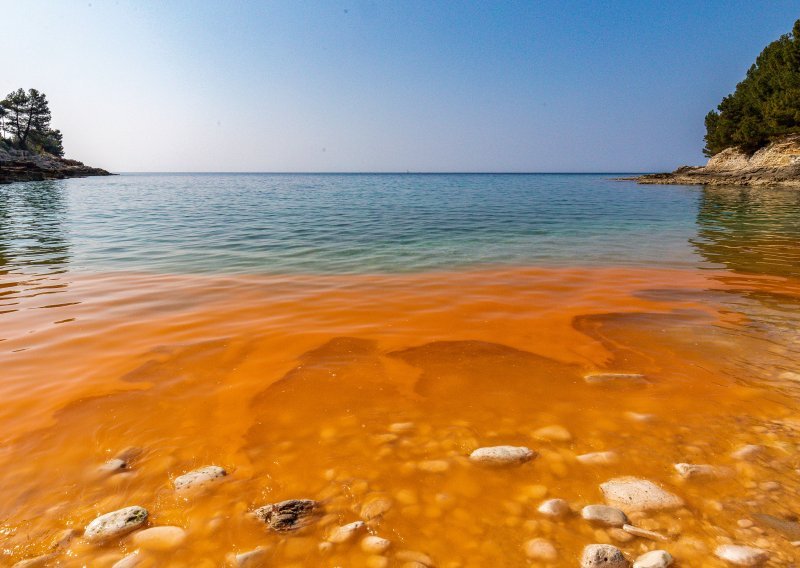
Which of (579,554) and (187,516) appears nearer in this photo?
(579,554)

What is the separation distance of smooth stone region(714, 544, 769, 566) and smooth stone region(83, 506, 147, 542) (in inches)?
113

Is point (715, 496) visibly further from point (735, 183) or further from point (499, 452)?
point (735, 183)

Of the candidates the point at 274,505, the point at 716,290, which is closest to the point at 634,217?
the point at 716,290

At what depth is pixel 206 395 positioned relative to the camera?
3564 millimetres

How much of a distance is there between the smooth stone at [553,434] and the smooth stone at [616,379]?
0.95m

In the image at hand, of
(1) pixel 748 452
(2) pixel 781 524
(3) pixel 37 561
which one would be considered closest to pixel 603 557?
(2) pixel 781 524

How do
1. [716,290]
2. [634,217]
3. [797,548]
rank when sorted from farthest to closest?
[634,217] < [716,290] < [797,548]

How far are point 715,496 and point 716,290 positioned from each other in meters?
6.16

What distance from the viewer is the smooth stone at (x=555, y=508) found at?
212 centimetres

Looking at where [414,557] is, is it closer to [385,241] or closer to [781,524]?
[781,524]

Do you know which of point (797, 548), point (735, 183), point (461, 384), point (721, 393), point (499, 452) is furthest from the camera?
point (735, 183)

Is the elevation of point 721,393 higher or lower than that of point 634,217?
lower

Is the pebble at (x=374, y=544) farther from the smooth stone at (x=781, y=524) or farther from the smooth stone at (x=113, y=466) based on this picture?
the smooth stone at (x=781, y=524)

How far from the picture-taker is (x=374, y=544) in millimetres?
1952
